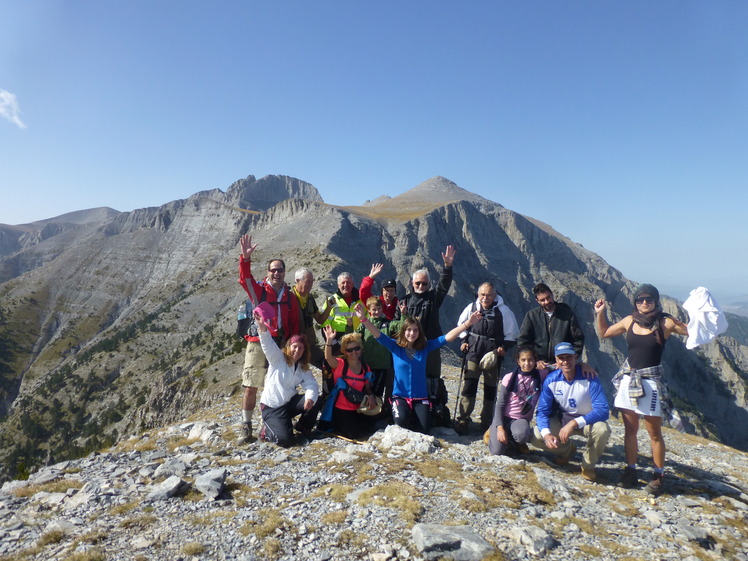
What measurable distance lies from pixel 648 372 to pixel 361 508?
5334 mm

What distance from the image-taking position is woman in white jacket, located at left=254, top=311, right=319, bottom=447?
336 inches

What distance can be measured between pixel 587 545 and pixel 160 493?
257 inches

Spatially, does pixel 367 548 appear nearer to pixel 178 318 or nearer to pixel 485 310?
pixel 485 310

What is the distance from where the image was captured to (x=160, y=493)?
6680 millimetres

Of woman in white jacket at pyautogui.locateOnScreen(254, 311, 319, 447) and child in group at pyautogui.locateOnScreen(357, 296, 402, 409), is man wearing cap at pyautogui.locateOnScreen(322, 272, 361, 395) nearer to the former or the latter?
child in group at pyautogui.locateOnScreen(357, 296, 402, 409)

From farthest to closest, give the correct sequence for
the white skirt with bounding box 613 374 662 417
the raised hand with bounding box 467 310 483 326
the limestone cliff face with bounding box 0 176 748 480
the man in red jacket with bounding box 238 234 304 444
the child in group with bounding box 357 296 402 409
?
the limestone cliff face with bounding box 0 176 748 480, the child in group with bounding box 357 296 402 409, the man in red jacket with bounding box 238 234 304 444, the raised hand with bounding box 467 310 483 326, the white skirt with bounding box 613 374 662 417

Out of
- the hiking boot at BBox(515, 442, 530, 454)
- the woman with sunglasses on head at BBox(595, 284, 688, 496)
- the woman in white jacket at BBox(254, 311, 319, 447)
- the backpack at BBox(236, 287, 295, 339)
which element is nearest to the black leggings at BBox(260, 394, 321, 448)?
the woman in white jacket at BBox(254, 311, 319, 447)

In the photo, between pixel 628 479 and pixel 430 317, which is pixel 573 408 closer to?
pixel 628 479

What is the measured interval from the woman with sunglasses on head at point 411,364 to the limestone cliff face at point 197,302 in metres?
21.3

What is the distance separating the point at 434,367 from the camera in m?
Answer: 9.66

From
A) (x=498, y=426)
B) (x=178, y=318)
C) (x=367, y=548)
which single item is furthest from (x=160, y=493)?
(x=178, y=318)

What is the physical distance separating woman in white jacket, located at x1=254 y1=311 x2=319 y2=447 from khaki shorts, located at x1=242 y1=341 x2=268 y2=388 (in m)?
0.26

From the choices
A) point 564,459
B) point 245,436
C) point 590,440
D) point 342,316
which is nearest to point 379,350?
point 342,316

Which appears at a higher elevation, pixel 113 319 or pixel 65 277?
pixel 65 277
